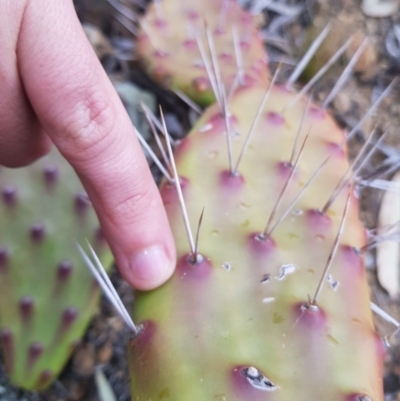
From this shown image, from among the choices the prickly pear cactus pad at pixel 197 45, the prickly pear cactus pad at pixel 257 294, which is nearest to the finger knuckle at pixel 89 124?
the prickly pear cactus pad at pixel 257 294

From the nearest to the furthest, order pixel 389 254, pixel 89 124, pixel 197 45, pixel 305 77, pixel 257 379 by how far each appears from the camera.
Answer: pixel 257 379, pixel 89 124, pixel 389 254, pixel 197 45, pixel 305 77

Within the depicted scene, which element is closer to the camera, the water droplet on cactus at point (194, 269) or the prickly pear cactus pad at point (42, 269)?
the water droplet on cactus at point (194, 269)

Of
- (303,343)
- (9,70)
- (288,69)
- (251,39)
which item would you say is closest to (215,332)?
(303,343)

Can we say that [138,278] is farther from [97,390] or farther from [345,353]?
[97,390]

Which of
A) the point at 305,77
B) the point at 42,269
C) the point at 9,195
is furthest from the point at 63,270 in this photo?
the point at 305,77

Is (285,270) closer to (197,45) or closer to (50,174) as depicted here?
(50,174)

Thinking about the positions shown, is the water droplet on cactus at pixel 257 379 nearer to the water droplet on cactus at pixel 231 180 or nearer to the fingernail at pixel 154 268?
the fingernail at pixel 154 268

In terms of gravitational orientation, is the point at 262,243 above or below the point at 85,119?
below
